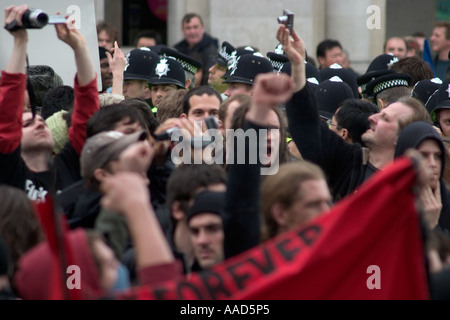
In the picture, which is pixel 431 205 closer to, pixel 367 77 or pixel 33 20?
pixel 33 20

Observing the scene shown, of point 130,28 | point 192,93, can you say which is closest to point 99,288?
point 192,93

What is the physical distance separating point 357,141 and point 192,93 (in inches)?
43.4

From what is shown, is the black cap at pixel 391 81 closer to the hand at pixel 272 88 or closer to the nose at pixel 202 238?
the nose at pixel 202 238

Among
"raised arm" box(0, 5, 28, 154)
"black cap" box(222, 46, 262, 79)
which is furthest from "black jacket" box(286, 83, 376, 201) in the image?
"black cap" box(222, 46, 262, 79)

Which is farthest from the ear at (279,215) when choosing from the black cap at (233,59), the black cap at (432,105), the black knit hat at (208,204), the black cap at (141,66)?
the black cap at (141,66)

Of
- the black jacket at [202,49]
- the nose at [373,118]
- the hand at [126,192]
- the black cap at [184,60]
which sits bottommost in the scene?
the hand at [126,192]

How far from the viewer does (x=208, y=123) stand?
4789 millimetres

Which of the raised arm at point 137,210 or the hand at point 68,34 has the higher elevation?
the hand at point 68,34

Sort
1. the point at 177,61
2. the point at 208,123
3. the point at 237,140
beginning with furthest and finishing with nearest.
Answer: the point at 177,61, the point at 208,123, the point at 237,140

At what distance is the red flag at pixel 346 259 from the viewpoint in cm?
332

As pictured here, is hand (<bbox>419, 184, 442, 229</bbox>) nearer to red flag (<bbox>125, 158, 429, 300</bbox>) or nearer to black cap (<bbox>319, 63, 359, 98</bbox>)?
red flag (<bbox>125, 158, 429, 300</bbox>)

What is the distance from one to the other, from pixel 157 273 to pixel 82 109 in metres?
2.41

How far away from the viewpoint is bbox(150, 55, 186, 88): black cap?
337 inches
